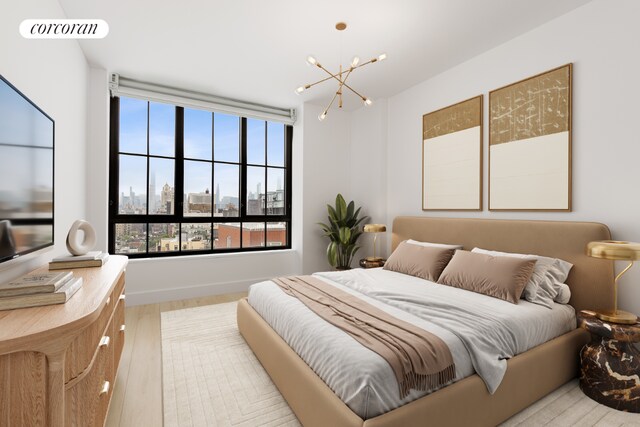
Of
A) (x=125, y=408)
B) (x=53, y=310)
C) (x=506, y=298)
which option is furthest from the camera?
(x=506, y=298)

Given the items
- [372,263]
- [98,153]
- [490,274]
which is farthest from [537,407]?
[98,153]

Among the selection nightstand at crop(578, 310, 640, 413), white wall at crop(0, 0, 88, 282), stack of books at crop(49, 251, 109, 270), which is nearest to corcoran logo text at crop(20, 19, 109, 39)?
white wall at crop(0, 0, 88, 282)

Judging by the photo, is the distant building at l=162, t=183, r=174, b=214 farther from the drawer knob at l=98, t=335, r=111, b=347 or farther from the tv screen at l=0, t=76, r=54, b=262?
the drawer knob at l=98, t=335, r=111, b=347

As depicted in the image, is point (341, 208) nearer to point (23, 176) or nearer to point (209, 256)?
point (209, 256)

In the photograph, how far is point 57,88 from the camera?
2338 millimetres

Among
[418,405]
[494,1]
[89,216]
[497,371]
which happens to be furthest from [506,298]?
[89,216]

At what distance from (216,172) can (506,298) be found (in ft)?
12.4

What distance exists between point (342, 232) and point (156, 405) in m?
2.99

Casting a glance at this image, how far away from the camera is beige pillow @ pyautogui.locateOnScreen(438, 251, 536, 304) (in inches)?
89.0

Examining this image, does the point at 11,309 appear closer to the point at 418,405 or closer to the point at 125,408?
the point at 125,408

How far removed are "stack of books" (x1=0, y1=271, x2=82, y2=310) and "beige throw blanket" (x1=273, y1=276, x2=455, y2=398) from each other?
1.33 m

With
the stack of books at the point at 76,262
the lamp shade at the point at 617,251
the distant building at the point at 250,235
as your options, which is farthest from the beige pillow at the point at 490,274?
the distant building at the point at 250,235

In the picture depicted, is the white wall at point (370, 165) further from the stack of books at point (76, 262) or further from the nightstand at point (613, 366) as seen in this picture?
the stack of books at point (76, 262)

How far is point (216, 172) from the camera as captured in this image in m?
4.41
